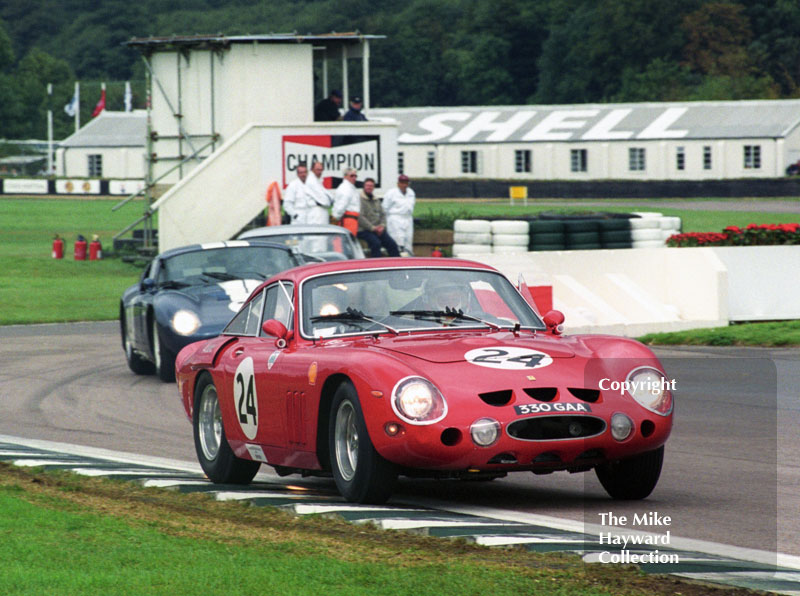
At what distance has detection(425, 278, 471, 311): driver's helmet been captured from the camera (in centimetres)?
808

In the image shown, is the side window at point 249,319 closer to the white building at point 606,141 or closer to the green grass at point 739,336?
the green grass at point 739,336

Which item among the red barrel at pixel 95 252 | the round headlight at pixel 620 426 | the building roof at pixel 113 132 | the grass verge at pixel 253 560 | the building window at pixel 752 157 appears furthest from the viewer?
the building roof at pixel 113 132

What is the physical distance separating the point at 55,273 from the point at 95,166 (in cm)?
7293

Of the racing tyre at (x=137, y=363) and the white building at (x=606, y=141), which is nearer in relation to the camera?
the racing tyre at (x=137, y=363)

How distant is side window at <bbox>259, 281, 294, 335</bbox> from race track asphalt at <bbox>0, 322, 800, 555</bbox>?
118 centimetres

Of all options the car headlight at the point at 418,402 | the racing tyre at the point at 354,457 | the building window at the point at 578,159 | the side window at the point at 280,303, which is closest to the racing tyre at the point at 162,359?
the side window at the point at 280,303

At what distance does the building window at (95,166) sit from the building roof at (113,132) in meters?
1.01

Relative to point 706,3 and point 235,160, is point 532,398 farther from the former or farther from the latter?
point 706,3

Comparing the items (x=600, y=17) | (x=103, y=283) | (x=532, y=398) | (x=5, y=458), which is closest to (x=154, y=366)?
(x=5, y=458)

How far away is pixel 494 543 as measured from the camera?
5.95 m

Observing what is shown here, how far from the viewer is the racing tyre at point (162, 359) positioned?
14.6 metres

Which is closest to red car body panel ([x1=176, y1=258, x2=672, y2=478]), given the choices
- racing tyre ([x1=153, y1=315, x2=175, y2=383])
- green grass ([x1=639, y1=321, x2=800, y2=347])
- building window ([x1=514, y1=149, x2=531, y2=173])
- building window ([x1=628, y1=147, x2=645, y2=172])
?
racing tyre ([x1=153, y1=315, x2=175, y2=383])

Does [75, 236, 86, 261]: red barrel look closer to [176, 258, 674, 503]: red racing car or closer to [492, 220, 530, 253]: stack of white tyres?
[492, 220, 530, 253]: stack of white tyres

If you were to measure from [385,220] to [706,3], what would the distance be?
99478 millimetres
